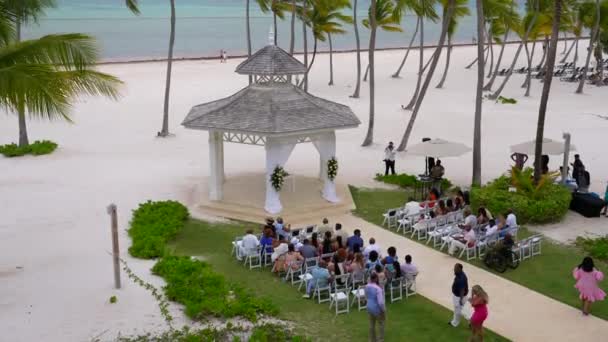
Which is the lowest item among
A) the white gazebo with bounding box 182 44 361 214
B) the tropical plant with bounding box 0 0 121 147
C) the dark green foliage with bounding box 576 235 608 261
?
the dark green foliage with bounding box 576 235 608 261

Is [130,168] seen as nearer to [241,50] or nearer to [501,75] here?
[501,75]

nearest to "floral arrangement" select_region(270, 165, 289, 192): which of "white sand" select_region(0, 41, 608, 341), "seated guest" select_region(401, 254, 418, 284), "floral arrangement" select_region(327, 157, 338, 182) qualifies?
"floral arrangement" select_region(327, 157, 338, 182)

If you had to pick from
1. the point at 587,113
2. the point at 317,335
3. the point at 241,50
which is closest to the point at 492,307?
the point at 317,335

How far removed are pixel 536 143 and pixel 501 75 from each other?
34.9m

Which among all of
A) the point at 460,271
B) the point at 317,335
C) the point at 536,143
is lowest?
the point at 317,335

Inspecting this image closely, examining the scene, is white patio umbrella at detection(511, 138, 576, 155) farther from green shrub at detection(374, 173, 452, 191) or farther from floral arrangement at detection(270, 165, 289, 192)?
floral arrangement at detection(270, 165, 289, 192)

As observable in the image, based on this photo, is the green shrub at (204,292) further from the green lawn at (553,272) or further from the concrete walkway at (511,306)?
the green lawn at (553,272)

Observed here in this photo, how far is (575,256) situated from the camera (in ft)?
52.4

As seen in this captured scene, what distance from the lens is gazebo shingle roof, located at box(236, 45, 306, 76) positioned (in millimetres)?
18906

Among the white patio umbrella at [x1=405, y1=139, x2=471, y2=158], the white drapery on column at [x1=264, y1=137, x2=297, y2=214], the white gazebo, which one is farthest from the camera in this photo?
the white patio umbrella at [x1=405, y1=139, x2=471, y2=158]

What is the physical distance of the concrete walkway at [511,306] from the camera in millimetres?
12078

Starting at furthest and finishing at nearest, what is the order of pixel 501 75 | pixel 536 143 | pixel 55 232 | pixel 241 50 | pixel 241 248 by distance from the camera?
1. pixel 241 50
2. pixel 501 75
3. pixel 536 143
4. pixel 55 232
5. pixel 241 248

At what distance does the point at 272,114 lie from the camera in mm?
18141

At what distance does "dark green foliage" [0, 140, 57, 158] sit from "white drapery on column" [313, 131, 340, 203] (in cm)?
1177
